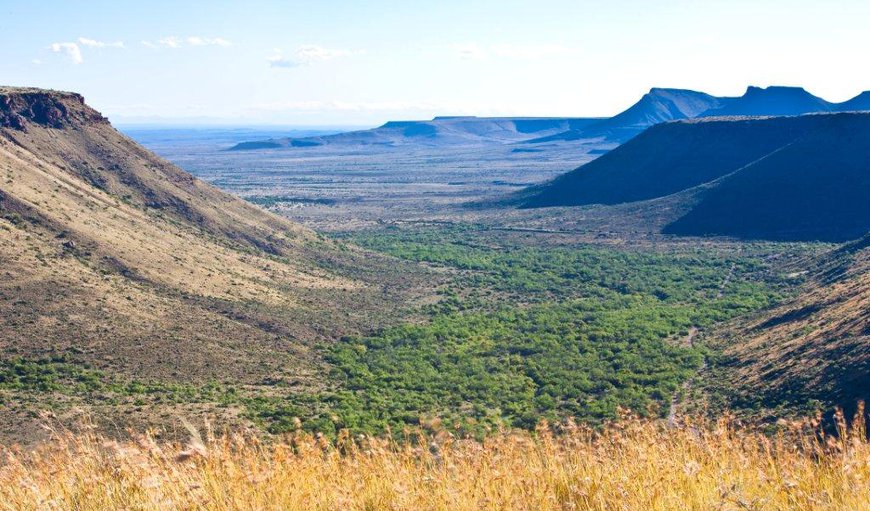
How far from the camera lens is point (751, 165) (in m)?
82.8

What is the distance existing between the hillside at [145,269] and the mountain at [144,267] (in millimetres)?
99

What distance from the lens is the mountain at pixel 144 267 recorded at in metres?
30.5

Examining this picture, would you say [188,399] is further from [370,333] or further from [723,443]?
[723,443]

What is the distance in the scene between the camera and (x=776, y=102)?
623 feet

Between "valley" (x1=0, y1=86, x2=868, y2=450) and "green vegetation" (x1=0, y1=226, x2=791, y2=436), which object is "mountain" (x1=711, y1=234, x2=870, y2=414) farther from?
"green vegetation" (x1=0, y1=226, x2=791, y2=436)

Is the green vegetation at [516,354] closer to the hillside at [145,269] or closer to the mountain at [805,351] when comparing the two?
the hillside at [145,269]

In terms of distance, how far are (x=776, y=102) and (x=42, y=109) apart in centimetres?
18412

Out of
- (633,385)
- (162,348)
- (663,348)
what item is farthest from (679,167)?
(162,348)

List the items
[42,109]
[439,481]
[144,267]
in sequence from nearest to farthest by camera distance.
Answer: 1. [439,481]
2. [144,267]
3. [42,109]


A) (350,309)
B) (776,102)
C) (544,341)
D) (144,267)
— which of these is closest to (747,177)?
(544,341)

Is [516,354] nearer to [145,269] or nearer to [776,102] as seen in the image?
[145,269]

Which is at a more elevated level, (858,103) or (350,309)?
(858,103)

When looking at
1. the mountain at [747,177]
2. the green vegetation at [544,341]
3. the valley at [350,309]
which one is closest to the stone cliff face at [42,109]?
the valley at [350,309]

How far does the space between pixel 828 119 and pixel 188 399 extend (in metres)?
84.2
